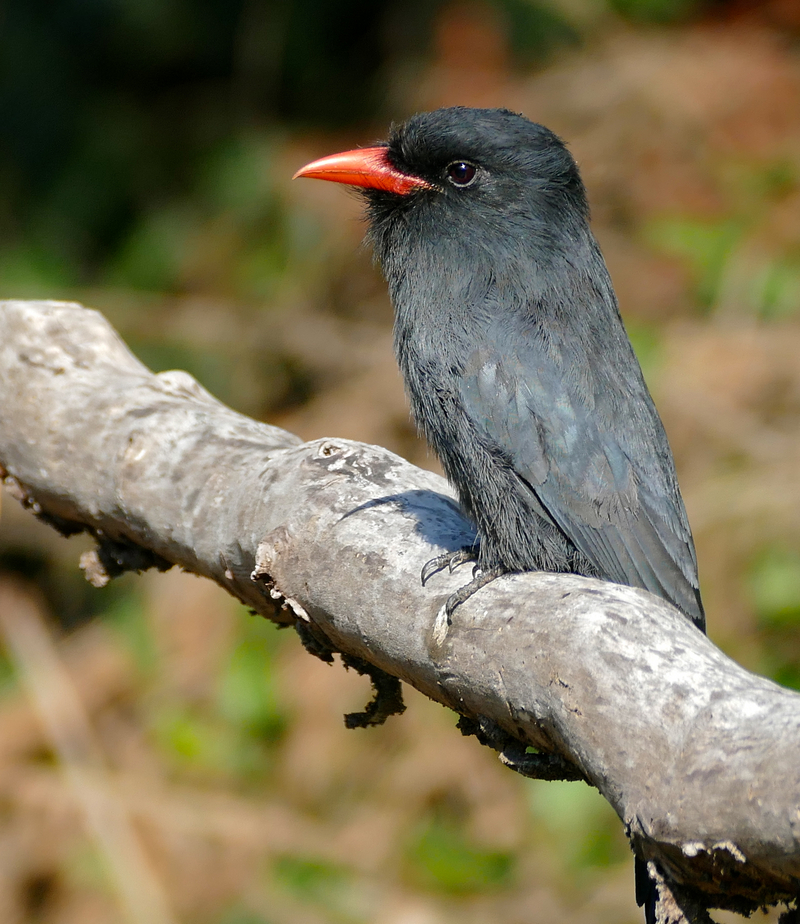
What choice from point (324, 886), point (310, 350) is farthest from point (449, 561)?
point (310, 350)

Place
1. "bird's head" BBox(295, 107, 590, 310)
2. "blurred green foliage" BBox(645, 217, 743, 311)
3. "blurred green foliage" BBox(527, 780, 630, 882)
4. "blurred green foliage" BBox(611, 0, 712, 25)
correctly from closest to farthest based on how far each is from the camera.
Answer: "bird's head" BBox(295, 107, 590, 310), "blurred green foliage" BBox(527, 780, 630, 882), "blurred green foliage" BBox(645, 217, 743, 311), "blurred green foliage" BBox(611, 0, 712, 25)

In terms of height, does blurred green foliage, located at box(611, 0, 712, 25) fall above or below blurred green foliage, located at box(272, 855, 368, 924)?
above

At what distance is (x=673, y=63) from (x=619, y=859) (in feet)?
19.5

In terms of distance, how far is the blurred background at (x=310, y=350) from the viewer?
545cm

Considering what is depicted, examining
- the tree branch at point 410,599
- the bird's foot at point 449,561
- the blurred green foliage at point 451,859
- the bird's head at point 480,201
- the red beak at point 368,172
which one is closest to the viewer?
the tree branch at point 410,599

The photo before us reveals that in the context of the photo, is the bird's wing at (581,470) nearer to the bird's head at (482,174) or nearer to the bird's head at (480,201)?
the bird's head at (480,201)

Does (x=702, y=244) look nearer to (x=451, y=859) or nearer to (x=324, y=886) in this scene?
(x=451, y=859)

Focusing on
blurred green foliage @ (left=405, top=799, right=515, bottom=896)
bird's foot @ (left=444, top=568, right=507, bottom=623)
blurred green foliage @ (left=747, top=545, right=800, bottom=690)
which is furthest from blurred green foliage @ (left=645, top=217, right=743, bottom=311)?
bird's foot @ (left=444, top=568, right=507, bottom=623)

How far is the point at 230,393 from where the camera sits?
740 cm

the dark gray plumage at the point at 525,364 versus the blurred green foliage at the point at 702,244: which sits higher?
the blurred green foliage at the point at 702,244

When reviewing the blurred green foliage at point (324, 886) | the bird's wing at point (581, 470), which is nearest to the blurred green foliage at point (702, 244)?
the blurred green foliage at point (324, 886)

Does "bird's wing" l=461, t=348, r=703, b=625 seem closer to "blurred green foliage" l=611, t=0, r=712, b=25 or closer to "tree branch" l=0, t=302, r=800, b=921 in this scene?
"tree branch" l=0, t=302, r=800, b=921

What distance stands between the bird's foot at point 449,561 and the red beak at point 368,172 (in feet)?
3.67

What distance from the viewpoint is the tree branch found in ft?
5.69
